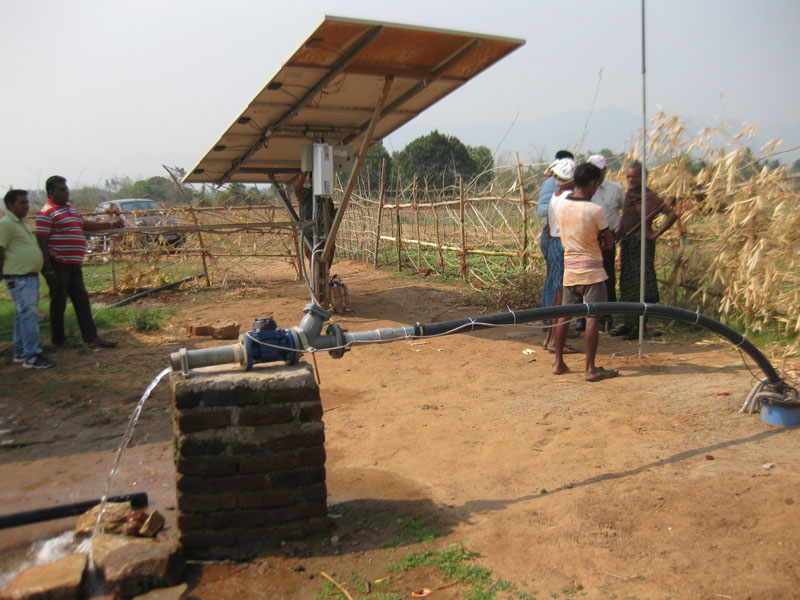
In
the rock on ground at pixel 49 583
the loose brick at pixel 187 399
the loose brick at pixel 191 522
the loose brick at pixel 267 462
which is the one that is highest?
the loose brick at pixel 187 399

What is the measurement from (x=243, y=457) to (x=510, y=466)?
5.28 feet

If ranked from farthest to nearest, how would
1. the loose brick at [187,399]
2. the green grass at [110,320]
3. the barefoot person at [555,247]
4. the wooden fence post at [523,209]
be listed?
the wooden fence post at [523,209], the green grass at [110,320], the barefoot person at [555,247], the loose brick at [187,399]

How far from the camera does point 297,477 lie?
2791 mm

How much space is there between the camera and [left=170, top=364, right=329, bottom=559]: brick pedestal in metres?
2.70

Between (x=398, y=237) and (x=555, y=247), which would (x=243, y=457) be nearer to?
(x=555, y=247)

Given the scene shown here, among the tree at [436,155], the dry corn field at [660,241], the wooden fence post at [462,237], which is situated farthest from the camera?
the tree at [436,155]

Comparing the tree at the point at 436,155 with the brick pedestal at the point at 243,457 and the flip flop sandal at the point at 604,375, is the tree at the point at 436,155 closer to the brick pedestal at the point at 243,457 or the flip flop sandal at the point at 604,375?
the flip flop sandal at the point at 604,375

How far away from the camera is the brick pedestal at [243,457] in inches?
106

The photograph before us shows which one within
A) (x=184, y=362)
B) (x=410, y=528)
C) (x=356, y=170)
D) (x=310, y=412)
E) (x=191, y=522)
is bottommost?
(x=410, y=528)

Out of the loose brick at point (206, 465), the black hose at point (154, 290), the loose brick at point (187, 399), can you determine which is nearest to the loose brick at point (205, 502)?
the loose brick at point (206, 465)

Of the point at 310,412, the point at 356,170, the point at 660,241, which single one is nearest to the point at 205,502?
the point at 310,412

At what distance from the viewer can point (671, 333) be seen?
6.34 meters

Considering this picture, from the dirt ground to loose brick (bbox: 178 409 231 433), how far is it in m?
0.63

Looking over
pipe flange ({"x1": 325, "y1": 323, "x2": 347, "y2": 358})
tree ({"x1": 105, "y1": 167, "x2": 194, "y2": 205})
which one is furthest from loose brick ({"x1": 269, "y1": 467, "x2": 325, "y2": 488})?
tree ({"x1": 105, "y1": 167, "x2": 194, "y2": 205})
